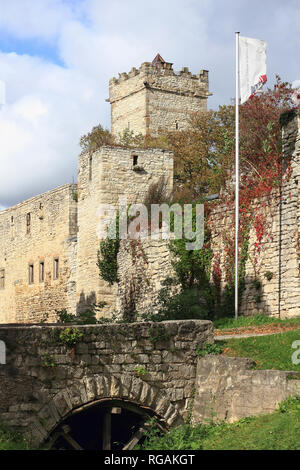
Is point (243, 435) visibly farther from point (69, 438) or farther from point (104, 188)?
point (104, 188)

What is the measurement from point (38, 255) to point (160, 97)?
1784 centimetres

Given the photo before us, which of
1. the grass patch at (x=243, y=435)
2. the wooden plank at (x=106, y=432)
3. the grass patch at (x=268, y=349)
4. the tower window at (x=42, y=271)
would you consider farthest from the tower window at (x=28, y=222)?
the grass patch at (x=243, y=435)

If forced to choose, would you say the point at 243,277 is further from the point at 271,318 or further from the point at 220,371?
the point at 220,371

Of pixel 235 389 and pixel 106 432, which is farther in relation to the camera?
pixel 106 432

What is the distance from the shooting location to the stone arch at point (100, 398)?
1327 cm

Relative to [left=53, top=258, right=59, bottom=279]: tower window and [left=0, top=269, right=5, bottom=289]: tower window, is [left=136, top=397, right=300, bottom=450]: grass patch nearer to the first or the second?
[left=53, top=258, right=59, bottom=279]: tower window

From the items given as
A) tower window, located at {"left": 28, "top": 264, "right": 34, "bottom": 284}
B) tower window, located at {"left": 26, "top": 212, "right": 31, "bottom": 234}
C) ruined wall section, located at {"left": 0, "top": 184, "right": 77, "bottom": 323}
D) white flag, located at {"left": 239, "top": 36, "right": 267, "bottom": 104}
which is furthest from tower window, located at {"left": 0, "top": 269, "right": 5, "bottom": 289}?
white flag, located at {"left": 239, "top": 36, "right": 267, "bottom": 104}

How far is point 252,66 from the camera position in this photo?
71.9 feet

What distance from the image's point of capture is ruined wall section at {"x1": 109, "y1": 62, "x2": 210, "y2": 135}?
170 ft

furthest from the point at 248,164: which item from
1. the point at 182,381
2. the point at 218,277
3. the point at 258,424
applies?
the point at 258,424

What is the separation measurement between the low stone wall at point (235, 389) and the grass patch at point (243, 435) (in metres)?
0.25

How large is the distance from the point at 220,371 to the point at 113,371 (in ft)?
5.81

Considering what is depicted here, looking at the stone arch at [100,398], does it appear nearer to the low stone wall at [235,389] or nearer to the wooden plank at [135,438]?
the wooden plank at [135,438]

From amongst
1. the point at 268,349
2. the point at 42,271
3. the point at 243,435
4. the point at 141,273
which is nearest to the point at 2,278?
the point at 42,271
